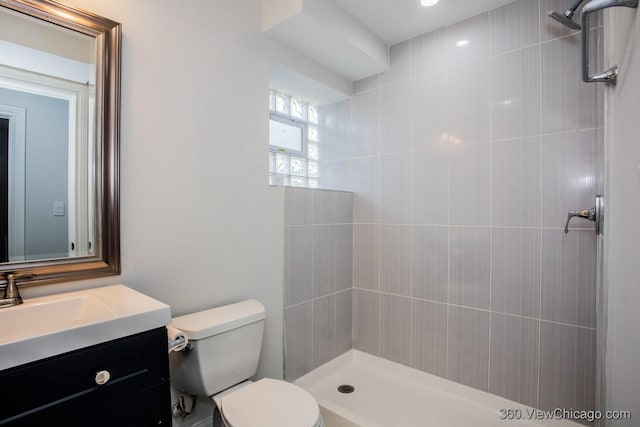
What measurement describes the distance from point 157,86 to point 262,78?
622 mm

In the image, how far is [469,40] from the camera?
76.0 inches

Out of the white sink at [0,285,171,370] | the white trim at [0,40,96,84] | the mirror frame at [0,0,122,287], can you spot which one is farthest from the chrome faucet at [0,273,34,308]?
the white trim at [0,40,96,84]

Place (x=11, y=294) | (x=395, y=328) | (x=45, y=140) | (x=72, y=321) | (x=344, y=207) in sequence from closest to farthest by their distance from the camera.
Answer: (x=72, y=321) < (x=11, y=294) < (x=45, y=140) < (x=395, y=328) < (x=344, y=207)

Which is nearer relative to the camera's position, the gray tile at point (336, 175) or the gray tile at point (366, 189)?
the gray tile at point (366, 189)

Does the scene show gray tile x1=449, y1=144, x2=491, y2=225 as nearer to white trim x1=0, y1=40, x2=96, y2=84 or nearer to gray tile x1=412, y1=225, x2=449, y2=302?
gray tile x1=412, y1=225, x2=449, y2=302

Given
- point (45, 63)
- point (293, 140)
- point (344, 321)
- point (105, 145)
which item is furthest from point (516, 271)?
point (45, 63)

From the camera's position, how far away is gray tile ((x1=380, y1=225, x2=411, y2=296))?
86.3 inches

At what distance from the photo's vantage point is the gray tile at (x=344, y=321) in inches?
91.7

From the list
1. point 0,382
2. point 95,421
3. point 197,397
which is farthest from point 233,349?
point 0,382

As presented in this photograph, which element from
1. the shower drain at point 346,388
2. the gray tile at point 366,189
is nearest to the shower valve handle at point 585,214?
the gray tile at point 366,189

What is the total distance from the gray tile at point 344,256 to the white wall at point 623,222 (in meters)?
1.50

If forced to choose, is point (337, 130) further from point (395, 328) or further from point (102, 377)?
point (102, 377)

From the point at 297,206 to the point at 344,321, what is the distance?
996mm

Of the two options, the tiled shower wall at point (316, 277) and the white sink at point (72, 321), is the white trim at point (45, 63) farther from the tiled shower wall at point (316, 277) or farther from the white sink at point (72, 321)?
the tiled shower wall at point (316, 277)
